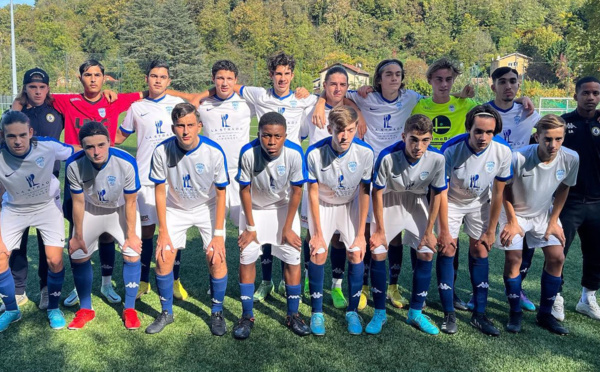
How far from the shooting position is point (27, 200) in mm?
3979

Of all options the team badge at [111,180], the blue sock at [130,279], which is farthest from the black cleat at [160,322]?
the team badge at [111,180]

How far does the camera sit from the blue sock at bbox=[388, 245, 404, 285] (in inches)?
176

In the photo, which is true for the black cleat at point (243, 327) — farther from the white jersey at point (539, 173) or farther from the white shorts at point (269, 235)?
the white jersey at point (539, 173)

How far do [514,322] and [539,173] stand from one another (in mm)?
1258

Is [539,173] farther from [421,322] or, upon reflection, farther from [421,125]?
[421,322]

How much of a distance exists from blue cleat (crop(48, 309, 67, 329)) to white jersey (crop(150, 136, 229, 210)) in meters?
1.41

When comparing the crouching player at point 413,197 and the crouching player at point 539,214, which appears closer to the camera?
the crouching player at point 413,197

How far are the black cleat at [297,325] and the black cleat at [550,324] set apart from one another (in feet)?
6.53

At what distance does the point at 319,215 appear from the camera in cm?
393

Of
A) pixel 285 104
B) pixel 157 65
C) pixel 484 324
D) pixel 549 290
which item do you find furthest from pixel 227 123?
pixel 549 290

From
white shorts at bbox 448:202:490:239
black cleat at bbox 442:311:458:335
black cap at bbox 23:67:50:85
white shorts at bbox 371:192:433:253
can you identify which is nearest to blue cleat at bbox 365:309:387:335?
black cleat at bbox 442:311:458:335

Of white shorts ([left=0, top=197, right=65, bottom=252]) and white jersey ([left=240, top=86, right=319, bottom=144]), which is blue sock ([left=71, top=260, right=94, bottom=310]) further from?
white jersey ([left=240, top=86, right=319, bottom=144])

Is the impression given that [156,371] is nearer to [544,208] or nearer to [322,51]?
[544,208]

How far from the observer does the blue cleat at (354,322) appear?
3879 millimetres
